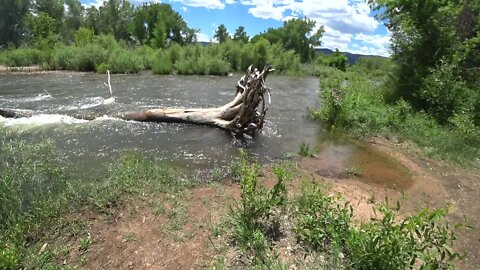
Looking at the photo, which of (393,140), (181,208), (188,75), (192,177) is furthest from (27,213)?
(188,75)


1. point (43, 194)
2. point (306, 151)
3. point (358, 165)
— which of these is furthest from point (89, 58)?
point (43, 194)

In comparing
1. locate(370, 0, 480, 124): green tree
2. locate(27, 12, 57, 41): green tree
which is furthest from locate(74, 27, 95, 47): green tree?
locate(370, 0, 480, 124): green tree

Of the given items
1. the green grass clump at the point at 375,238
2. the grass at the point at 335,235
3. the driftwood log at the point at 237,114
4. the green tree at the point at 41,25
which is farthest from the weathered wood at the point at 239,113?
the green tree at the point at 41,25

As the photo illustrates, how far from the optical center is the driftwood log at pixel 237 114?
10617 millimetres

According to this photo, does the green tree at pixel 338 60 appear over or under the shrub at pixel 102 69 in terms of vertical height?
over

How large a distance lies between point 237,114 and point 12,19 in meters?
52.5

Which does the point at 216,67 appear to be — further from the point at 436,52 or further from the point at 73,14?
the point at 73,14

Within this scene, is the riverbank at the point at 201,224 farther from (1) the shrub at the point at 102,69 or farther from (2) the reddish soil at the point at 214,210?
(1) the shrub at the point at 102,69

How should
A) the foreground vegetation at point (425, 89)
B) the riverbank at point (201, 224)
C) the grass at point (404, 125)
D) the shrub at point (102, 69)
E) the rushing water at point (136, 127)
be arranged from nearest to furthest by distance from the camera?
1. the riverbank at point (201, 224)
2. the rushing water at point (136, 127)
3. the grass at point (404, 125)
4. the foreground vegetation at point (425, 89)
5. the shrub at point (102, 69)

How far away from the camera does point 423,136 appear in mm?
11227

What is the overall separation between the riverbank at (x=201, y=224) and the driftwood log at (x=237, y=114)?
10.7 feet

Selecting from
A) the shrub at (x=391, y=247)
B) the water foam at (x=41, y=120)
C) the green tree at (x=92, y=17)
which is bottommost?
the water foam at (x=41, y=120)

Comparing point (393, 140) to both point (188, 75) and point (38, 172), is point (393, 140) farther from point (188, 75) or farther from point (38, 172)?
point (188, 75)

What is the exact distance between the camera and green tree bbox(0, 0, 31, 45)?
49531mm
